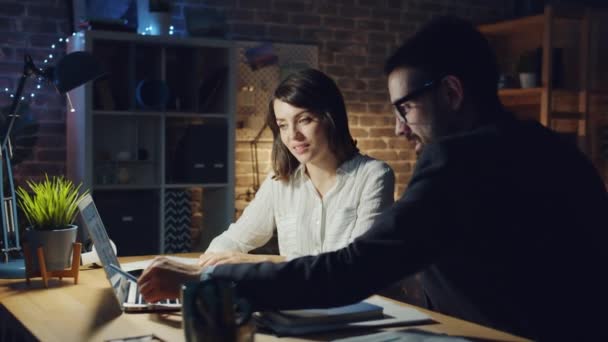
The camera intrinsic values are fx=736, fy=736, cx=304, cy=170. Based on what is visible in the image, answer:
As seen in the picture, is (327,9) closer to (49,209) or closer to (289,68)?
(289,68)

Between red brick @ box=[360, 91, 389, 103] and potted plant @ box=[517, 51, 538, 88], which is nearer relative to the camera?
potted plant @ box=[517, 51, 538, 88]

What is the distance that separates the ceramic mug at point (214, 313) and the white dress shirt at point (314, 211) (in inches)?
50.8

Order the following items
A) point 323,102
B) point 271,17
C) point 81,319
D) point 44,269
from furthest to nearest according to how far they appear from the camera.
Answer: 1. point 271,17
2. point 323,102
3. point 44,269
4. point 81,319

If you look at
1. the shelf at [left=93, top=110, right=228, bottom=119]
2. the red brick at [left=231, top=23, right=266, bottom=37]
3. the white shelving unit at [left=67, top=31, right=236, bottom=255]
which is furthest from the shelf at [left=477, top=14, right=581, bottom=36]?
the shelf at [left=93, top=110, right=228, bottom=119]

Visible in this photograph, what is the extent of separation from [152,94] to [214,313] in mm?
3006

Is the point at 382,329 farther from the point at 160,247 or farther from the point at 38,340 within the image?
the point at 160,247

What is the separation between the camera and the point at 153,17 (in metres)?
4.09

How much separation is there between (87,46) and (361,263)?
2842mm

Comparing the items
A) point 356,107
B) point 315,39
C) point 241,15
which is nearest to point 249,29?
point 241,15

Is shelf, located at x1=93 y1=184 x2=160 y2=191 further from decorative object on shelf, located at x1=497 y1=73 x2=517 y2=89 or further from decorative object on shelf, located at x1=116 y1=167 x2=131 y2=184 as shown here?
decorative object on shelf, located at x1=497 y1=73 x2=517 y2=89

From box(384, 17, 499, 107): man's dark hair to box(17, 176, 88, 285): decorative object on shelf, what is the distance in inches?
41.8

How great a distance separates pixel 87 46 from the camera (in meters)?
3.81

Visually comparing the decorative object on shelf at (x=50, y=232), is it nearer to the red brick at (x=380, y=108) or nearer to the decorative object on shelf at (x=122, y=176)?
the decorative object on shelf at (x=122, y=176)

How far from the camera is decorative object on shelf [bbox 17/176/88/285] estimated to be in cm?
206
